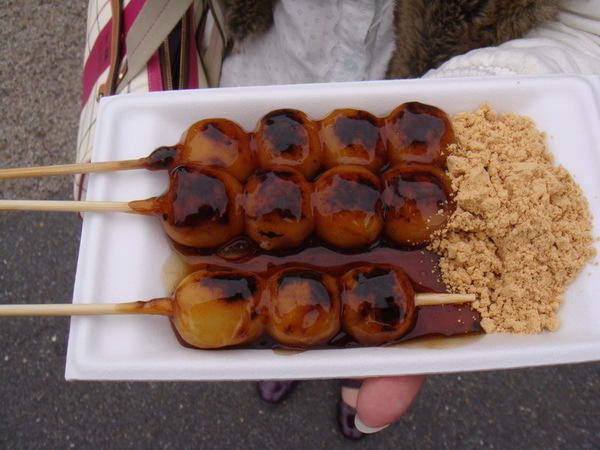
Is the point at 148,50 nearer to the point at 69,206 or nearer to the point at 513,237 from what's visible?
the point at 69,206

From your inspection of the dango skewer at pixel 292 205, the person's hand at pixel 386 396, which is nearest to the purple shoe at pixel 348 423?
the person's hand at pixel 386 396

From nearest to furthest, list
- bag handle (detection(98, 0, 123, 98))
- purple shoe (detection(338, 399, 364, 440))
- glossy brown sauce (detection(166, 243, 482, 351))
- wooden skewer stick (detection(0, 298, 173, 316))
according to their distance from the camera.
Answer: wooden skewer stick (detection(0, 298, 173, 316)) → glossy brown sauce (detection(166, 243, 482, 351)) → bag handle (detection(98, 0, 123, 98)) → purple shoe (detection(338, 399, 364, 440))

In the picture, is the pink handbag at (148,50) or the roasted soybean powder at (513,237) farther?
the pink handbag at (148,50)

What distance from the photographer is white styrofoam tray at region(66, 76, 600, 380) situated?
1.30 metres

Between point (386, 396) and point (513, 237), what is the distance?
598 mm

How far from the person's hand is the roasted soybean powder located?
298 millimetres

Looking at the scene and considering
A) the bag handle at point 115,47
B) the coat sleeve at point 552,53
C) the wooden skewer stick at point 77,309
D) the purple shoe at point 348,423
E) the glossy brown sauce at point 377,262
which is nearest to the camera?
the wooden skewer stick at point 77,309

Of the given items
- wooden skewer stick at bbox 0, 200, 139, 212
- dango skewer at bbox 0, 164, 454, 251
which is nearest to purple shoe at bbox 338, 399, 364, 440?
dango skewer at bbox 0, 164, 454, 251

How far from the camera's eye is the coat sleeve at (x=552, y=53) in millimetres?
1567

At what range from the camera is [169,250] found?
1511 mm

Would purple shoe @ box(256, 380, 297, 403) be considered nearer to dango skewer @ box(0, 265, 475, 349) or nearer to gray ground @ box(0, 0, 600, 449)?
gray ground @ box(0, 0, 600, 449)

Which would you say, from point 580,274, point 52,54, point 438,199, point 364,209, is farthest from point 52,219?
point 580,274

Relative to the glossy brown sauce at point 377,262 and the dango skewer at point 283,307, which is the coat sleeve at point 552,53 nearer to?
the glossy brown sauce at point 377,262

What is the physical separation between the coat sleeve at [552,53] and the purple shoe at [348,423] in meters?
1.50
